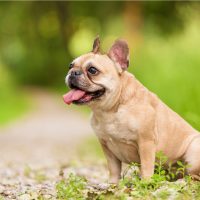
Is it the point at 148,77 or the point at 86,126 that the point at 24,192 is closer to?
the point at 148,77

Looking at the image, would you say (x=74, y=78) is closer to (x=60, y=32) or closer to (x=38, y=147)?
(x=38, y=147)

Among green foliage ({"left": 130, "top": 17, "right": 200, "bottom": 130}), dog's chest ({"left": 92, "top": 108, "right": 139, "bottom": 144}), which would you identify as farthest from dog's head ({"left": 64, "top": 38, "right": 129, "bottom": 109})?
green foliage ({"left": 130, "top": 17, "right": 200, "bottom": 130})

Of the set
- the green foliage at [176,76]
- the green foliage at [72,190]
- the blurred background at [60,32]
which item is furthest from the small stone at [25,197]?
the blurred background at [60,32]

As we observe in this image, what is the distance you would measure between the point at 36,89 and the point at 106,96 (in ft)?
91.5

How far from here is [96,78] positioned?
20.9ft

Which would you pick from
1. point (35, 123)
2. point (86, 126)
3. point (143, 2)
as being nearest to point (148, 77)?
point (86, 126)

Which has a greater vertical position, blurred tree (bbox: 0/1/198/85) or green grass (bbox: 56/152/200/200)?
blurred tree (bbox: 0/1/198/85)

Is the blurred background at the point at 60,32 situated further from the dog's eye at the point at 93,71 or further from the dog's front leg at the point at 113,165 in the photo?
the dog's eye at the point at 93,71

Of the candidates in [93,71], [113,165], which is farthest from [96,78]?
[113,165]

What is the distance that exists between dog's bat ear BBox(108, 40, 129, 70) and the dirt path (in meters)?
1.37

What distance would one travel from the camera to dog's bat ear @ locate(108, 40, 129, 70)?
6480mm

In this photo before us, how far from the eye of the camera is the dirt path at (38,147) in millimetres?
7207

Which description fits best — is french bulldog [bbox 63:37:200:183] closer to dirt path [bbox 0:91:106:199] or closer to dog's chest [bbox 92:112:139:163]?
dog's chest [bbox 92:112:139:163]

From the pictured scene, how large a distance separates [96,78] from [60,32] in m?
31.9
